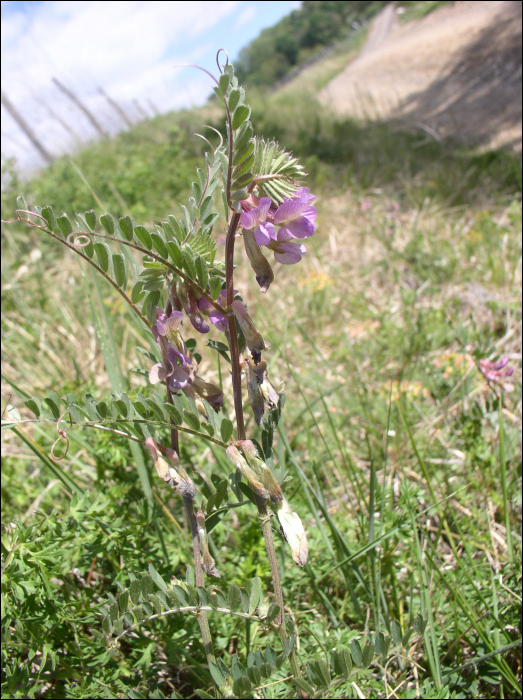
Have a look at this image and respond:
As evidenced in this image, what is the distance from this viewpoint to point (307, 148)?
6.53m

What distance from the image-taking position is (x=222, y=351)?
0.83 metres

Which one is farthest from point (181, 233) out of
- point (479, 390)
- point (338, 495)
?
point (479, 390)

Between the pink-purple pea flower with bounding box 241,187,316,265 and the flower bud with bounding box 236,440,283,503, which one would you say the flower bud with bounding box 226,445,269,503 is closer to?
the flower bud with bounding box 236,440,283,503

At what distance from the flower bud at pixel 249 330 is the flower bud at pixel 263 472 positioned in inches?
5.3

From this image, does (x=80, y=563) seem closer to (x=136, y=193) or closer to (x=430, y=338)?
(x=430, y=338)

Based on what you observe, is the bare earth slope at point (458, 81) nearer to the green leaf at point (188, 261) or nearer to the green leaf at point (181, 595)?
the green leaf at point (188, 261)

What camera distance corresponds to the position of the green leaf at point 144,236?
69cm

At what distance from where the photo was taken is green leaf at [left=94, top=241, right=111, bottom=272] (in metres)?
0.78

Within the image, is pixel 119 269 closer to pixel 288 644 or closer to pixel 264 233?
pixel 264 233

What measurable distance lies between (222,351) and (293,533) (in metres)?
0.30

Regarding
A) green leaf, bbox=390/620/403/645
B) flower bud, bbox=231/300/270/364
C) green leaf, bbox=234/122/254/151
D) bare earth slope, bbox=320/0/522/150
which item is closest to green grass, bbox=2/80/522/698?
green leaf, bbox=390/620/403/645

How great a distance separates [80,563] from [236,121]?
0.99 meters

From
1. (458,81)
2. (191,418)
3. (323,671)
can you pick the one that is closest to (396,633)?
(323,671)

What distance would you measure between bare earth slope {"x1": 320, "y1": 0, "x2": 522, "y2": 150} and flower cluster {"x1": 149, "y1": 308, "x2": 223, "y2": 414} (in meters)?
4.25
